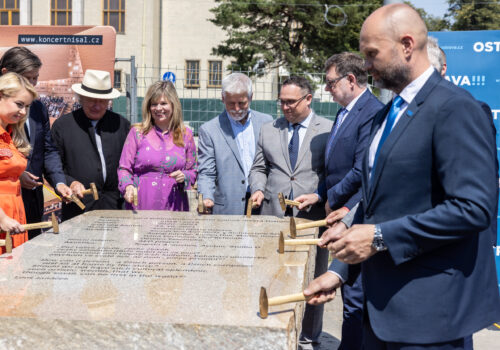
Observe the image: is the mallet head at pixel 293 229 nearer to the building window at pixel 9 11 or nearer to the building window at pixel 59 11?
the building window at pixel 59 11

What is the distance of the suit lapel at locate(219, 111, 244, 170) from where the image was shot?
4.53m

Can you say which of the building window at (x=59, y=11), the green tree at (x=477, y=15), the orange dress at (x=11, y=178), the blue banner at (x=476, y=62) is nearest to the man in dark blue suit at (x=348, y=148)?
the blue banner at (x=476, y=62)

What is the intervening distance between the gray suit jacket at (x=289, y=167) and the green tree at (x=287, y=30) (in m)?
21.2

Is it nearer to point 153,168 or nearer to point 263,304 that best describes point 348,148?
point 153,168

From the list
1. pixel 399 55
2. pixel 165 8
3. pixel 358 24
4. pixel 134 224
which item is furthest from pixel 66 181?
pixel 165 8

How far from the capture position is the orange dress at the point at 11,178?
3582 mm

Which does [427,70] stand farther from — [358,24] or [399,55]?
[358,24]

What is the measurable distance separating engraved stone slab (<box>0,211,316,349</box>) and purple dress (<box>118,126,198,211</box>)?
82cm

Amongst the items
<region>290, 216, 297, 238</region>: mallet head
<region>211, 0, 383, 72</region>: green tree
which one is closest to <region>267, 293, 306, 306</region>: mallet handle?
<region>290, 216, 297, 238</region>: mallet head

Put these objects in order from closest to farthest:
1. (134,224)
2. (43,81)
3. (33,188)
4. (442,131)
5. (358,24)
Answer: (442,131), (134,224), (33,188), (43,81), (358,24)

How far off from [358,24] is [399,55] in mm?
25417

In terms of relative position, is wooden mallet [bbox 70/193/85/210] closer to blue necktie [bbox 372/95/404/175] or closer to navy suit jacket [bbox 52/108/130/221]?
navy suit jacket [bbox 52/108/130/221]

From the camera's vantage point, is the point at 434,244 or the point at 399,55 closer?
the point at 434,244

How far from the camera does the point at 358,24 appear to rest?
85.8 feet
